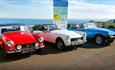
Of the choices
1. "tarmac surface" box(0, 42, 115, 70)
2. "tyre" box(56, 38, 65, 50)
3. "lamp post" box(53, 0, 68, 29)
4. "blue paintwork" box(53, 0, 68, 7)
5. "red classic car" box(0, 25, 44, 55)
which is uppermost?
"blue paintwork" box(53, 0, 68, 7)

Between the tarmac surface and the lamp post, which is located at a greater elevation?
the lamp post

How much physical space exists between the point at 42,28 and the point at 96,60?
5629 millimetres

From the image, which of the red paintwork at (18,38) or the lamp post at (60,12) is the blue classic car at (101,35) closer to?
the lamp post at (60,12)

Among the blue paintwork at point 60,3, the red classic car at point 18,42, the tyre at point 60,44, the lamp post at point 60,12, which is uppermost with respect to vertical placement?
the blue paintwork at point 60,3

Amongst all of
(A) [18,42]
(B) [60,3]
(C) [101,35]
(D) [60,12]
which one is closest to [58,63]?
(A) [18,42]

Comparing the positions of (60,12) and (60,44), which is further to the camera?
(60,12)

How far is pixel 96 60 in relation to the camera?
7.21 metres

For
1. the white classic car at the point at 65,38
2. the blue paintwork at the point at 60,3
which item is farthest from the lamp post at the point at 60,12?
the white classic car at the point at 65,38

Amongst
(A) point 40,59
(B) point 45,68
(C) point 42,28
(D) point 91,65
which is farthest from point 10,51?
(C) point 42,28

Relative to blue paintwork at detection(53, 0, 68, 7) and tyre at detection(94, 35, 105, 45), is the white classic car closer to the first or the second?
tyre at detection(94, 35, 105, 45)

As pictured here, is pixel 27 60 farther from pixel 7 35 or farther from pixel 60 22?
pixel 60 22

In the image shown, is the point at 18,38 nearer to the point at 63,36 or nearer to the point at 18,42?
the point at 18,42

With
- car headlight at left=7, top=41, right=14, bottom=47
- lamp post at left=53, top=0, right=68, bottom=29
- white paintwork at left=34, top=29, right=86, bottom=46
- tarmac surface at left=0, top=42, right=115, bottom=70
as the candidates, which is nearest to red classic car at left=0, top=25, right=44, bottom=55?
car headlight at left=7, top=41, right=14, bottom=47

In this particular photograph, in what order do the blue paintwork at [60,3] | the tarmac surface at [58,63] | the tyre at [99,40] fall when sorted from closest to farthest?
the tarmac surface at [58,63], the tyre at [99,40], the blue paintwork at [60,3]
